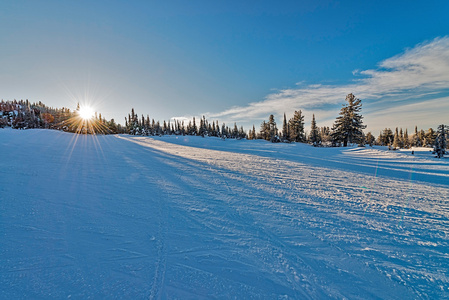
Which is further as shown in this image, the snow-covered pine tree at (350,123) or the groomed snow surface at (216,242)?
the snow-covered pine tree at (350,123)

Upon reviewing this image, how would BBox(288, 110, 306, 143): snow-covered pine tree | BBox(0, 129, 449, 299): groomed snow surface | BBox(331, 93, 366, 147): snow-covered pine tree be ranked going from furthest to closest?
1. BBox(288, 110, 306, 143): snow-covered pine tree
2. BBox(331, 93, 366, 147): snow-covered pine tree
3. BBox(0, 129, 449, 299): groomed snow surface

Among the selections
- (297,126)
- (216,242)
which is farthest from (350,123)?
(216,242)

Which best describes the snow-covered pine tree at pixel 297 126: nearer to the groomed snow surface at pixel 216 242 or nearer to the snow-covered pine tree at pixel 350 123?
the snow-covered pine tree at pixel 350 123

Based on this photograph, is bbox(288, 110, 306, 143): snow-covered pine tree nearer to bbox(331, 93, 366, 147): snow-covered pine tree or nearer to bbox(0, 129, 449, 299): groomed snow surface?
bbox(331, 93, 366, 147): snow-covered pine tree

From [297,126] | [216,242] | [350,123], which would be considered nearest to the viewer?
[216,242]

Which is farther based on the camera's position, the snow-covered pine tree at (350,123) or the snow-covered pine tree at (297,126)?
the snow-covered pine tree at (297,126)

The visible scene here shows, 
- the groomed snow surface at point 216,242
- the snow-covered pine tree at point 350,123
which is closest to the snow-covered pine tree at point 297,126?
the snow-covered pine tree at point 350,123

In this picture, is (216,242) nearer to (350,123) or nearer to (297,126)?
(350,123)

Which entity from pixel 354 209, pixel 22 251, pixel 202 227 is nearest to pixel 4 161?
pixel 22 251

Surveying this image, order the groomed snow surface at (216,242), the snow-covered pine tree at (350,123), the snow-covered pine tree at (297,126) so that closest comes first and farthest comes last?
1. the groomed snow surface at (216,242)
2. the snow-covered pine tree at (350,123)
3. the snow-covered pine tree at (297,126)

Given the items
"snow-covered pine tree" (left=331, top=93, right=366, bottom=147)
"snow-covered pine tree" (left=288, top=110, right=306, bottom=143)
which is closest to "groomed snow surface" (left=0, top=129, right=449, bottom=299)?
"snow-covered pine tree" (left=331, top=93, right=366, bottom=147)

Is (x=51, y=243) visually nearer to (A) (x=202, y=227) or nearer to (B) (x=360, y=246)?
(A) (x=202, y=227)

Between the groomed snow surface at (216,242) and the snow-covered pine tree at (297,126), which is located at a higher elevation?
the snow-covered pine tree at (297,126)

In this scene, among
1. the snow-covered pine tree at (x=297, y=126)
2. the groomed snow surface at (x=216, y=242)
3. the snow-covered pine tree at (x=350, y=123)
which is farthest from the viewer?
the snow-covered pine tree at (x=297, y=126)
